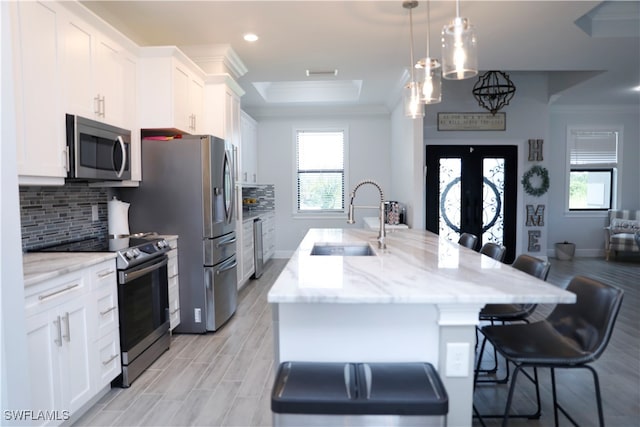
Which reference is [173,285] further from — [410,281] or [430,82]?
[430,82]

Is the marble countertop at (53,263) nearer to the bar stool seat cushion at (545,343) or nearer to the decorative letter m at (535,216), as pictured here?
the bar stool seat cushion at (545,343)

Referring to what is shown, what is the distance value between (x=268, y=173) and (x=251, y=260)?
88.2 inches

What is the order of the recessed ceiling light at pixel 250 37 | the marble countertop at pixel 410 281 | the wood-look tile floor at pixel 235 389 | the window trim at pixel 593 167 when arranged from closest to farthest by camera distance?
the marble countertop at pixel 410 281 < the wood-look tile floor at pixel 235 389 < the recessed ceiling light at pixel 250 37 < the window trim at pixel 593 167

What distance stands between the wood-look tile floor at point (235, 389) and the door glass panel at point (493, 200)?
2.86 metres

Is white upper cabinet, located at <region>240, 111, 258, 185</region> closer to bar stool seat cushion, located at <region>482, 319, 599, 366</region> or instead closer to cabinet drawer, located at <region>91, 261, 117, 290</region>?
cabinet drawer, located at <region>91, 261, 117, 290</region>

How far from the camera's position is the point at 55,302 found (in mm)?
1916

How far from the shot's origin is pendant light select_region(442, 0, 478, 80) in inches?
70.5

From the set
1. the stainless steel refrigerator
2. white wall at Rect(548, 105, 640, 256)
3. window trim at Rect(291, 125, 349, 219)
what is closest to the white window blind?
white wall at Rect(548, 105, 640, 256)

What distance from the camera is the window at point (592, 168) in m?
6.93

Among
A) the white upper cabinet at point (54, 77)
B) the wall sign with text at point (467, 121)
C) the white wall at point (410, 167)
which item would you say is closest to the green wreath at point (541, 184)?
the wall sign with text at point (467, 121)

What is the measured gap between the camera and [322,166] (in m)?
7.01

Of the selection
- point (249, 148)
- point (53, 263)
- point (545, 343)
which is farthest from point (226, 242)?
point (249, 148)

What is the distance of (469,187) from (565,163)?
2.05 meters

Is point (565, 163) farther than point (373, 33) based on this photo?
Yes
